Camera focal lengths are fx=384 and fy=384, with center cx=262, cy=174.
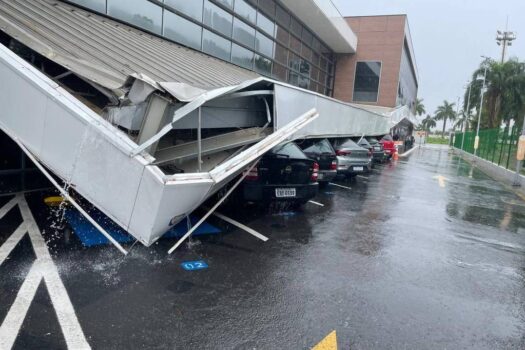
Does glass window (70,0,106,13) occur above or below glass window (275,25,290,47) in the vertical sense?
below

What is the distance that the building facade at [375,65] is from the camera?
33188 millimetres

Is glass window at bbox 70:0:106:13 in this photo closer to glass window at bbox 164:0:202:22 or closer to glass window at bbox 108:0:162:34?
glass window at bbox 108:0:162:34

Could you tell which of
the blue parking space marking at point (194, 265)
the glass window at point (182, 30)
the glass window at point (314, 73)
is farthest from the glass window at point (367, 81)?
the blue parking space marking at point (194, 265)

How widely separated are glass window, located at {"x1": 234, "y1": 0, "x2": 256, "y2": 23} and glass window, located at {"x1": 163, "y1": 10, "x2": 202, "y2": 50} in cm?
301

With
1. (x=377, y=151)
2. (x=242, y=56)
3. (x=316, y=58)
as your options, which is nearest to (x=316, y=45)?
(x=316, y=58)

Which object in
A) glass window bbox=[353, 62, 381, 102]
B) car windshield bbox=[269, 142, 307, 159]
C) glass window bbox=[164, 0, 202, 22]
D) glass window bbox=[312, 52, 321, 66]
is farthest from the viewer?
glass window bbox=[353, 62, 381, 102]

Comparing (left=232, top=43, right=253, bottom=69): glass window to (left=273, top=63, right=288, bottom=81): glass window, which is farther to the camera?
(left=273, top=63, right=288, bottom=81): glass window

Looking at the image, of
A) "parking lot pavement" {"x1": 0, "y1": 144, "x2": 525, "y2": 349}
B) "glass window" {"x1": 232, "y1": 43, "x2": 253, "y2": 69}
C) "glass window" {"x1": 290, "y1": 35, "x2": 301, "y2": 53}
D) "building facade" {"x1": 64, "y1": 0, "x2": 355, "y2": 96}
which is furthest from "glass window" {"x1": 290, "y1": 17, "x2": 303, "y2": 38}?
"parking lot pavement" {"x1": 0, "y1": 144, "x2": 525, "y2": 349}

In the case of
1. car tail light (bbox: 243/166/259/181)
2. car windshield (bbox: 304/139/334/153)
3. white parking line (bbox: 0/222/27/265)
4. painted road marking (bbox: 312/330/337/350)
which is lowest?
painted road marking (bbox: 312/330/337/350)

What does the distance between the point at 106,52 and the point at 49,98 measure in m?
2.63

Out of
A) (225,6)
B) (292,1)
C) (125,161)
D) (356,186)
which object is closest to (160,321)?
(125,161)

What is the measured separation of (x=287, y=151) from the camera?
760 centimetres

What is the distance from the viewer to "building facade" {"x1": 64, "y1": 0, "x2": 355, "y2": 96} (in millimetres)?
10945

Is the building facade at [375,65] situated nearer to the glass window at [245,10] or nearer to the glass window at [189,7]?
the glass window at [245,10]
